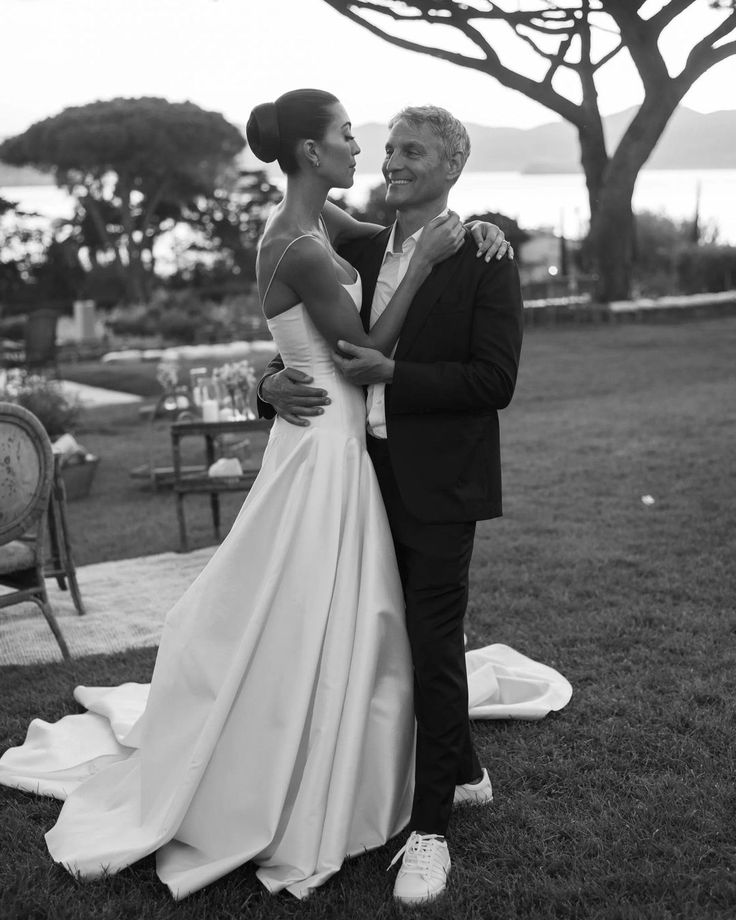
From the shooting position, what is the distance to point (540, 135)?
43.6 metres

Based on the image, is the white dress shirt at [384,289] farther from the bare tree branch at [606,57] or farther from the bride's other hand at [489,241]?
the bare tree branch at [606,57]

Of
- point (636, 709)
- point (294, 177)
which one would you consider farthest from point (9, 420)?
point (636, 709)

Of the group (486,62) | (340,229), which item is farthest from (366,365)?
(486,62)

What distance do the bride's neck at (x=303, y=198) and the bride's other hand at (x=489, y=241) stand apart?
361mm

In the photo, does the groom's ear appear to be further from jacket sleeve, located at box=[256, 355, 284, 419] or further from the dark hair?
jacket sleeve, located at box=[256, 355, 284, 419]

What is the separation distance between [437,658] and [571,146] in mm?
50617

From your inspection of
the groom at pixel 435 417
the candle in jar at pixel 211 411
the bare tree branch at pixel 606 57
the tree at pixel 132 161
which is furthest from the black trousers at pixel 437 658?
the tree at pixel 132 161

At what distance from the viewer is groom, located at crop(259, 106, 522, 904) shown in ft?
7.88

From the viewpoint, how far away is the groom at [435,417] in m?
2.40

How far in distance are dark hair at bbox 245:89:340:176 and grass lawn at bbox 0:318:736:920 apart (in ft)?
5.50

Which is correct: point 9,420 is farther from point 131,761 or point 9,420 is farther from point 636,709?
point 636,709

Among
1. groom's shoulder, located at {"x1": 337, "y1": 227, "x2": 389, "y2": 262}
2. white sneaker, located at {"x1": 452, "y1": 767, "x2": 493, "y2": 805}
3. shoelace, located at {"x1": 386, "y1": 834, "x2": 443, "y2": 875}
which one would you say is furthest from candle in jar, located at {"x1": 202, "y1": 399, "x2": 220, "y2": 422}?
shoelace, located at {"x1": 386, "y1": 834, "x2": 443, "y2": 875}

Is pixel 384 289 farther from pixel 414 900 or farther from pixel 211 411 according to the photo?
pixel 211 411

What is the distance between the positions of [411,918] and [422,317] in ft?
4.30
